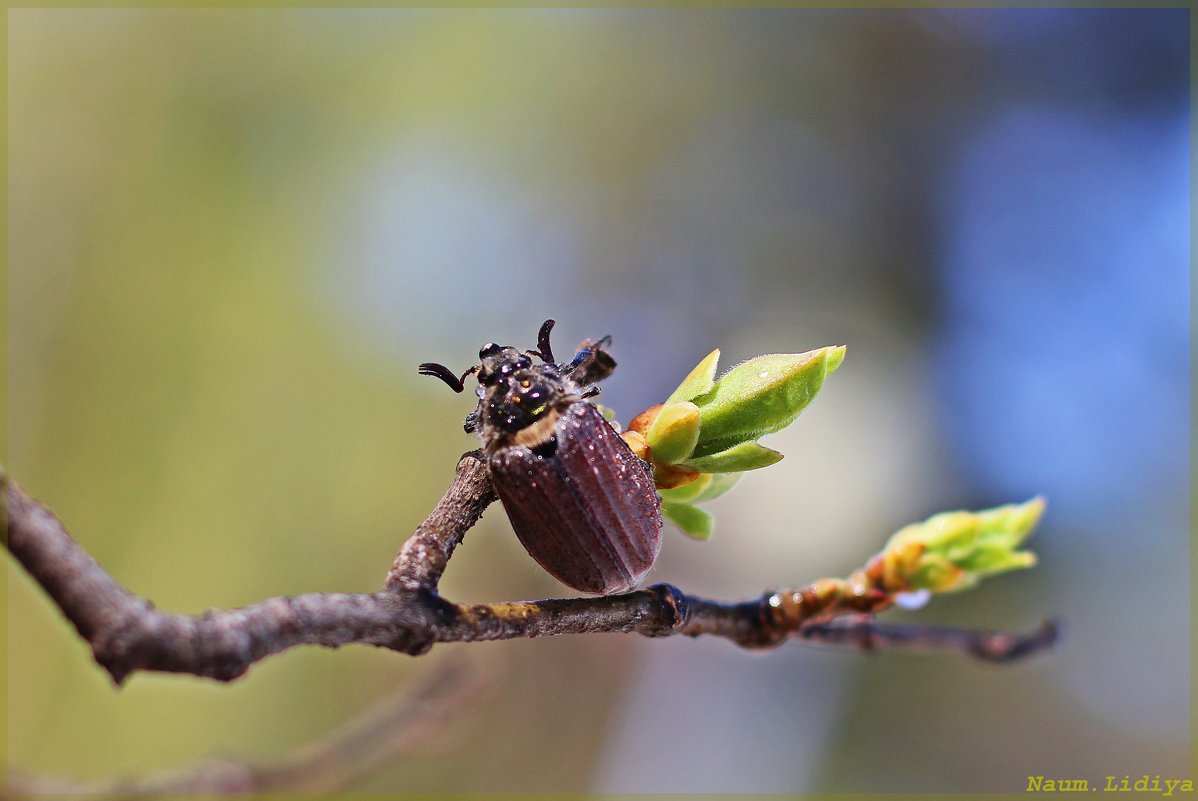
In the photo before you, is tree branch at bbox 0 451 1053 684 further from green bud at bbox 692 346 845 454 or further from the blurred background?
the blurred background

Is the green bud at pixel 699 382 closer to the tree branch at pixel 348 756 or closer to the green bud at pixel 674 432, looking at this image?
the green bud at pixel 674 432

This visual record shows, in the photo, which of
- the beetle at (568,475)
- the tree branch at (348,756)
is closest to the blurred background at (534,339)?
the tree branch at (348,756)

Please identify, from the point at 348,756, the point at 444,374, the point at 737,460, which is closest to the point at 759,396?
the point at 737,460

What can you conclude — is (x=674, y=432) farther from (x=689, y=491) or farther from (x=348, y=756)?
(x=348, y=756)

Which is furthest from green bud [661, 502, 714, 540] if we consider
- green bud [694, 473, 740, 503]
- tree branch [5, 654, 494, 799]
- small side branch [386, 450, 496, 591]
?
tree branch [5, 654, 494, 799]

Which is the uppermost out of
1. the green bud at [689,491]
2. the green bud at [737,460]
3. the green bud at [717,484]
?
the green bud at [717,484]

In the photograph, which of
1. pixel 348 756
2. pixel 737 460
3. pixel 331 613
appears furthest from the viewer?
pixel 348 756

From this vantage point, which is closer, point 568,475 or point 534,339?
point 568,475
